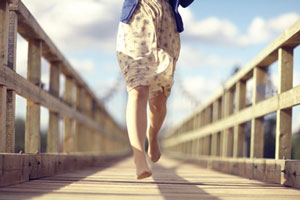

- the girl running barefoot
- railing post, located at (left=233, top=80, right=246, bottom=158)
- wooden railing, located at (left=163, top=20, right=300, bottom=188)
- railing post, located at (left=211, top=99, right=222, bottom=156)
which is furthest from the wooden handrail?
railing post, located at (left=211, top=99, right=222, bottom=156)

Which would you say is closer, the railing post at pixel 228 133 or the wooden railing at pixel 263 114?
the wooden railing at pixel 263 114

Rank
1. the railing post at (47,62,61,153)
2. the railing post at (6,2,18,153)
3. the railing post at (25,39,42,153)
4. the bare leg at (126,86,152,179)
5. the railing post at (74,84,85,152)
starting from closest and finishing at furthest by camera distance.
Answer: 1. the bare leg at (126,86,152,179)
2. the railing post at (6,2,18,153)
3. the railing post at (25,39,42,153)
4. the railing post at (47,62,61,153)
5. the railing post at (74,84,85,152)

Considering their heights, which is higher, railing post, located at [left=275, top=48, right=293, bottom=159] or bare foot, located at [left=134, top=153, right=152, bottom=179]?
railing post, located at [left=275, top=48, right=293, bottom=159]

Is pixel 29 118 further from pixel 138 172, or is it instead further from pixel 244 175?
pixel 244 175

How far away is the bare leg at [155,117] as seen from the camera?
279 centimetres

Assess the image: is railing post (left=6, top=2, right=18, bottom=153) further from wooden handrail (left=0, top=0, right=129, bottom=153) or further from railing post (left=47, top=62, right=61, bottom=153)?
railing post (left=47, top=62, right=61, bottom=153)

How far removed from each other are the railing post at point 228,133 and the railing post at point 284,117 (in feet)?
7.46

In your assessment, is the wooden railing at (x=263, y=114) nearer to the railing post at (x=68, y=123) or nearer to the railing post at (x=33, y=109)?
the railing post at (x=33, y=109)

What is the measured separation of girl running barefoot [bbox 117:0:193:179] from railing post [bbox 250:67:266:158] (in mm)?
1308

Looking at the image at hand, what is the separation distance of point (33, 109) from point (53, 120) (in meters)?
0.78

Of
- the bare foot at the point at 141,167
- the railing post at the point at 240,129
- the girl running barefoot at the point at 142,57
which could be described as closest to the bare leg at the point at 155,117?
the girl running barefoot at the point at 142,57

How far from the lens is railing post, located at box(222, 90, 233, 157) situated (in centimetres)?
527

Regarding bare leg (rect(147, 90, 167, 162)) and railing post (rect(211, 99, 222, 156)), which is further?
railing post (rect(211, 99, 222, 156))

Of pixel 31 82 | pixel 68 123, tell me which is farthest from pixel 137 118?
pixel 68 123
